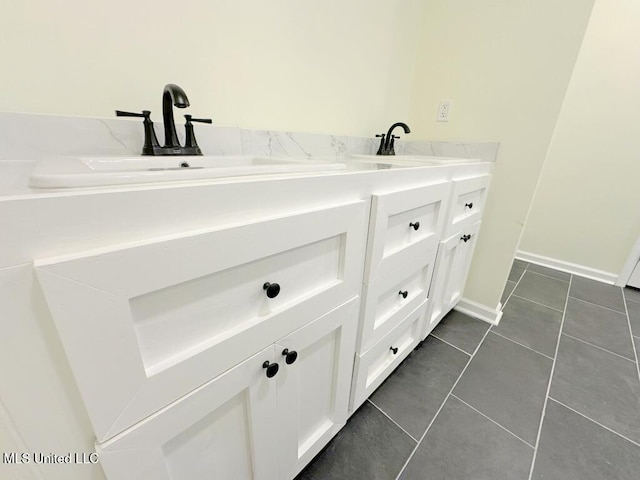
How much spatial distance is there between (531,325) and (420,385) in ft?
2.94

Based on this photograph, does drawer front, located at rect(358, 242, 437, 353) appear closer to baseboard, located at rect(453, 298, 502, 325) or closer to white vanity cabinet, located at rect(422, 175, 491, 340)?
white vanity cabinet, located at rect(422, 175, 491, 340)

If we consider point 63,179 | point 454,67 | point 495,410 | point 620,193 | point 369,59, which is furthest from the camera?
point 620,193

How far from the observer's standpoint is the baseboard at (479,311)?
1.49m

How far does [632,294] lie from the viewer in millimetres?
1906

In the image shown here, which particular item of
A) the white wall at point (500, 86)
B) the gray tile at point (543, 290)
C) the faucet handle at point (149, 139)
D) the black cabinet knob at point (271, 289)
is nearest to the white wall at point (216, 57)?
the faucet handle at point (149, 139)

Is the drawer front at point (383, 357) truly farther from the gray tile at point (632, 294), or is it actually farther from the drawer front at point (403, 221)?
Result: the gray tile at point (632, 294)

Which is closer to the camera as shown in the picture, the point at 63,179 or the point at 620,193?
the point at 63,179

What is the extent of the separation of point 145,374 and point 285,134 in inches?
34.7

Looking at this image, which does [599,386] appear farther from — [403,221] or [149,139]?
[149,139]

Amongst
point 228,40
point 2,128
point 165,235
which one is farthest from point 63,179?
point 228,40

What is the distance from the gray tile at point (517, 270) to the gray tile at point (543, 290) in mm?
38

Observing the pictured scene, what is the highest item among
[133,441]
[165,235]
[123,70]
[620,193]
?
[123,70]

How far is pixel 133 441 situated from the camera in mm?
349

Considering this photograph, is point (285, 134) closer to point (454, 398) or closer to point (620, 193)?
point (454, 398)
